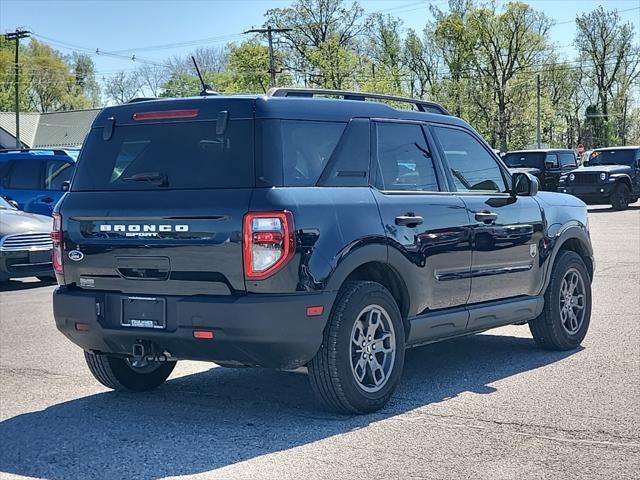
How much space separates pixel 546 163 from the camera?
33.7 m

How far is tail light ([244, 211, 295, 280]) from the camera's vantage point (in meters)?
5.38

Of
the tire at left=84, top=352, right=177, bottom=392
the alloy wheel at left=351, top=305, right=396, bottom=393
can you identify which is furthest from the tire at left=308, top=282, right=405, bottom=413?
the tire at left=84, top=352, right=177, bottom=392

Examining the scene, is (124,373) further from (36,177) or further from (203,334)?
(36,177)

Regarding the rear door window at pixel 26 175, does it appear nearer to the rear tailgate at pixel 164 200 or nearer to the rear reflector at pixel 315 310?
the rear tailgate at pixel 164 200

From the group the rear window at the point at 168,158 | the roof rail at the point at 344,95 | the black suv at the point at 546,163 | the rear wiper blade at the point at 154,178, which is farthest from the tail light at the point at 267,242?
the black suv at the point at 546,163

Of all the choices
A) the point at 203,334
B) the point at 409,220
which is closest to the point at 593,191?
the point at 409,220

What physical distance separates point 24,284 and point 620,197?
804 inches

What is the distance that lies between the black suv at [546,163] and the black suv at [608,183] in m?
3.13

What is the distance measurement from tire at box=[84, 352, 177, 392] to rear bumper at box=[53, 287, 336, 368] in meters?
0.70

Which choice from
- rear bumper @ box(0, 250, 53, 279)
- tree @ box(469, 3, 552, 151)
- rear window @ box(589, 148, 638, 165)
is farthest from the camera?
tree @ box(469, 3, 552, 151)

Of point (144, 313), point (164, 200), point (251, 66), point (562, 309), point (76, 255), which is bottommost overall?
point (562, 309)

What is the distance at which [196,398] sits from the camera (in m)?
6.55

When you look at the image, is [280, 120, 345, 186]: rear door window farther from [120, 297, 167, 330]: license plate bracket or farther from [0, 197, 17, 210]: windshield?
[0, 197, 17, 210]: windshield

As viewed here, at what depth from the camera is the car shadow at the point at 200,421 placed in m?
5.08
